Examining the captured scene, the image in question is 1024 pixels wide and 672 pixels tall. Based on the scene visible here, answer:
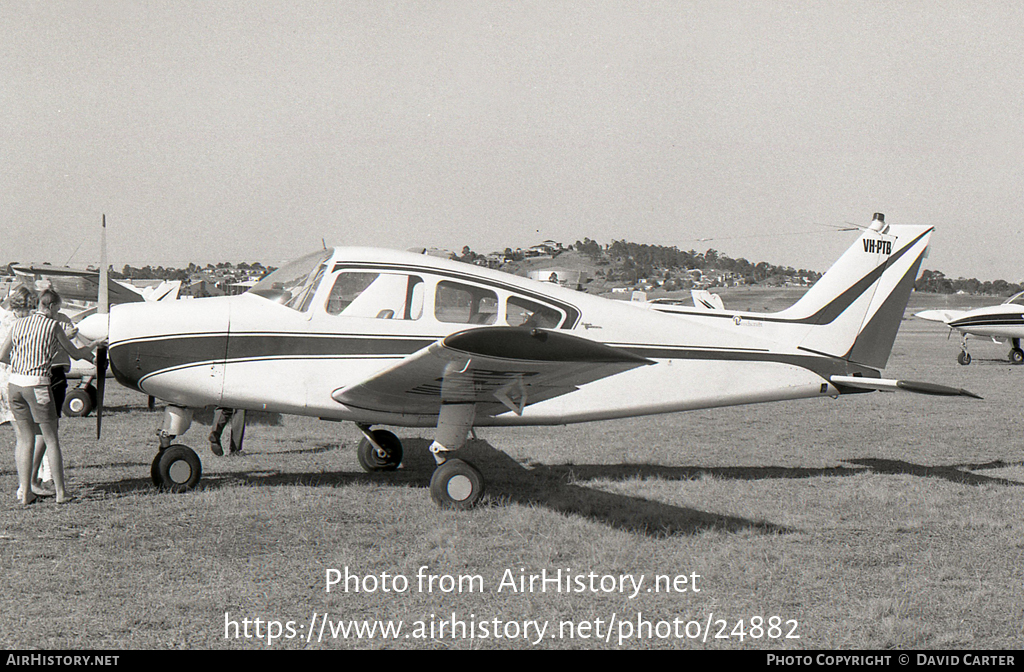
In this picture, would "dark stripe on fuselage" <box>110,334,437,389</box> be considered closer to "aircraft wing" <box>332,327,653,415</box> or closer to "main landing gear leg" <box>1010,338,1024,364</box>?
"aircraft wing" <box>332,327,653,415</box>

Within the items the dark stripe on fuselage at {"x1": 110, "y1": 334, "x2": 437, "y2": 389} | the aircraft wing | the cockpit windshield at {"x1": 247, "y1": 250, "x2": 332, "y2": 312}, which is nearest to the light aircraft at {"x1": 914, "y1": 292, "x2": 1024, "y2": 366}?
the aircraft wing

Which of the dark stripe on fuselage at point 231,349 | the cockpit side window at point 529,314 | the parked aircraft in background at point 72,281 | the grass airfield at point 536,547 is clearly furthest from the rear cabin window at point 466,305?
the parked aircraft in background at point 72,281

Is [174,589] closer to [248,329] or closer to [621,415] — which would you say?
[248,329]

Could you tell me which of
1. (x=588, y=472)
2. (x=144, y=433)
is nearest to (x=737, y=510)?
(x=588, y=472)

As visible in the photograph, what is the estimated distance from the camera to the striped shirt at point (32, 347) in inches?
242

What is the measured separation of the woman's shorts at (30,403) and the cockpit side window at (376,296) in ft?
7.39

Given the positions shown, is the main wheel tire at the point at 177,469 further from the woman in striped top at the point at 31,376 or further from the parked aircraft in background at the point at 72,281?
the parked aircraft in background at the point at 72,281

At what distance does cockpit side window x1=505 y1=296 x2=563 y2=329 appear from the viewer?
686 centimetres

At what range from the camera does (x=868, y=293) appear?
8367 millimetres

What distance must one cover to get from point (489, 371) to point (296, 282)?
7.27ft

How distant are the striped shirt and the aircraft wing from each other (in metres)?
2.21

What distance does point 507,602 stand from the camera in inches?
174

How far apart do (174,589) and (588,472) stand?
15.1ft
